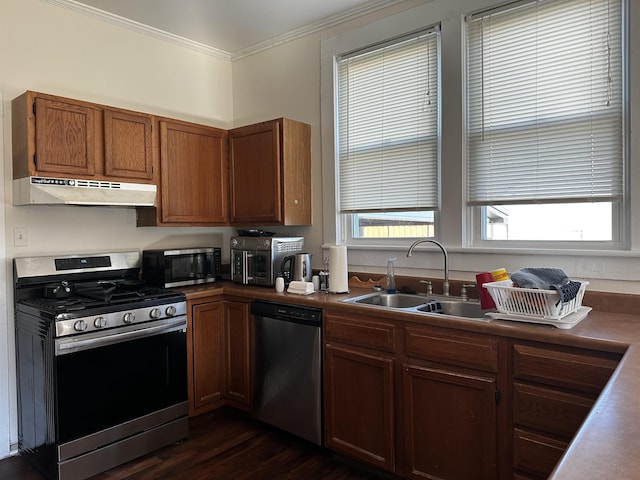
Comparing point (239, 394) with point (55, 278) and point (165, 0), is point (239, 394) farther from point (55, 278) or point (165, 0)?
point (165, 0)

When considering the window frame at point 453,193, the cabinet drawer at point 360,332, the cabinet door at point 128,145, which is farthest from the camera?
the cabinet door at point 128,145

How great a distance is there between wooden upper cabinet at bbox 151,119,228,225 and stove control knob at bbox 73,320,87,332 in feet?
3.20

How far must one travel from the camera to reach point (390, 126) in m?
2.99

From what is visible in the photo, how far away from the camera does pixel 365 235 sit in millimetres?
3199

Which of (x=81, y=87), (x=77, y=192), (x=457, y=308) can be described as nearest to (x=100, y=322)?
(x=77, y=192)

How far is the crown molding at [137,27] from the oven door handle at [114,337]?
2171mm

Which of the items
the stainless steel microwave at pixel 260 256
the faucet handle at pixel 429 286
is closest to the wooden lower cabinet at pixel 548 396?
the faucet handle at pixel 429 286

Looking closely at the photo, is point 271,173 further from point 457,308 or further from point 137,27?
point 457,308

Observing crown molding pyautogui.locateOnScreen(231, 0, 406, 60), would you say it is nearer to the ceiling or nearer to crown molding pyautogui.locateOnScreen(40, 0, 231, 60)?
the ceiling

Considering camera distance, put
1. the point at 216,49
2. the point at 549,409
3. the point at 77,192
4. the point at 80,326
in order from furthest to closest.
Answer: the point at 216,49 < the point at 77,192 < the point at 80,326 < the point at 549,409

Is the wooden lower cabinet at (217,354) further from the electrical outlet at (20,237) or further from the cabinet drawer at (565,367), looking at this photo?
the cabinet drawer at (565,367)

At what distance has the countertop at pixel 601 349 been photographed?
798 millimetres

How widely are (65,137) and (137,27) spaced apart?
1197 millimetres

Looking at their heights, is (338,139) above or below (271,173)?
above
